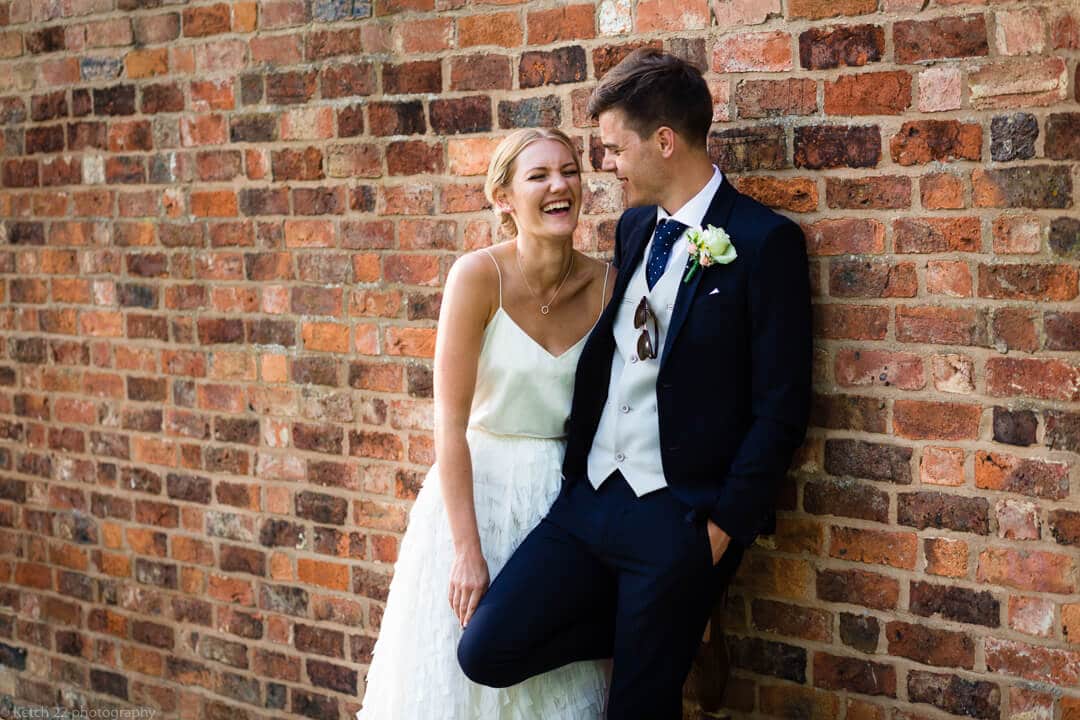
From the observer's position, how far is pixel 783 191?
266cm

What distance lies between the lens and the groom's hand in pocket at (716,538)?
2.47 metres

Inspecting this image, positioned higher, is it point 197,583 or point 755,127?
point 755,127

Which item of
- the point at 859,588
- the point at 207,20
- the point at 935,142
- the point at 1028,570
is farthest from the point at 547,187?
the point at 207,20

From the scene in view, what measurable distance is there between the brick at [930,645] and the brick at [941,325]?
67 centimetres

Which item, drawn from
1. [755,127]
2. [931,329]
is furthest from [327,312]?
[931,329]

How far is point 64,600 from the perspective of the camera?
13.5 ft

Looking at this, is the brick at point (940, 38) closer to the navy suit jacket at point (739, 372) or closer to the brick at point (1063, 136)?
the brick at point (1063, 136)

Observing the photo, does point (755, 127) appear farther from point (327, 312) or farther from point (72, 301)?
point (72, 301)

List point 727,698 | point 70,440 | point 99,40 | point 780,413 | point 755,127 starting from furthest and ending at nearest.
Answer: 1. point 70,440
2. point 99,40
3. point 727,698
4. point 755,127
5. point 780,413

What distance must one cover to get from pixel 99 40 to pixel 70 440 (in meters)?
1.38

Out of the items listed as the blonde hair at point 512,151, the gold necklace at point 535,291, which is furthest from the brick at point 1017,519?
the blonde hair at point 512,151

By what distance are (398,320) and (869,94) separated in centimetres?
146

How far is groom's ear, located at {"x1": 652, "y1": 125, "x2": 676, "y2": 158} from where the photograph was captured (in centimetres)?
255

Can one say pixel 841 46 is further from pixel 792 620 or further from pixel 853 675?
pixel 853 675
